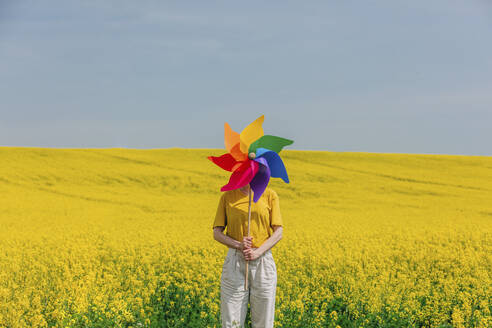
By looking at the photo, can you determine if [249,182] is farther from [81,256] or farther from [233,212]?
[81,256]

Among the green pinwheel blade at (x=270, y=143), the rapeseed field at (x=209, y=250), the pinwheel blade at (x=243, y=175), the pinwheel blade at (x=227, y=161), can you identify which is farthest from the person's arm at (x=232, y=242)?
the rapeseed field at (x=209, y=250)

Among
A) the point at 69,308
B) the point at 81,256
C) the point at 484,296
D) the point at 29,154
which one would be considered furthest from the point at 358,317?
the point at 29,154

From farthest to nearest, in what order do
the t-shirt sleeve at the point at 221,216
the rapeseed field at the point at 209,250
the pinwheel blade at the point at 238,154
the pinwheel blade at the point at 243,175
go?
the rapeseed field at the point at 209,250, the t-shirt sleeve at the point at 221,216, the pinwheel blade at the point at 238,154, the pinwheel blade at the point at 243,175

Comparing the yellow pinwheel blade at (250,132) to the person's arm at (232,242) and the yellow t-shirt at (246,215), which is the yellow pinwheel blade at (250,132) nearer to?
the yellow t-shirt at (246,215)

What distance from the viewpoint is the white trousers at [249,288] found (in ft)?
13.6

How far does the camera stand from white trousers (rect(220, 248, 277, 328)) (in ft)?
13.6

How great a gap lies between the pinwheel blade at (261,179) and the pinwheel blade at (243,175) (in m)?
0.06

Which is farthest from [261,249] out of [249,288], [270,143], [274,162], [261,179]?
[270,143]

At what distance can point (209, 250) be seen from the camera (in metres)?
7.84

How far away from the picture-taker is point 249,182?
4.09m

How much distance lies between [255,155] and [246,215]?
57 centimetres

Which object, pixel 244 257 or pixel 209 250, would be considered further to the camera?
pixel 209 250

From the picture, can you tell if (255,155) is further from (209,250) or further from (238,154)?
(209,250)

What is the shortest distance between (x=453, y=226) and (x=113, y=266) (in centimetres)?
794
